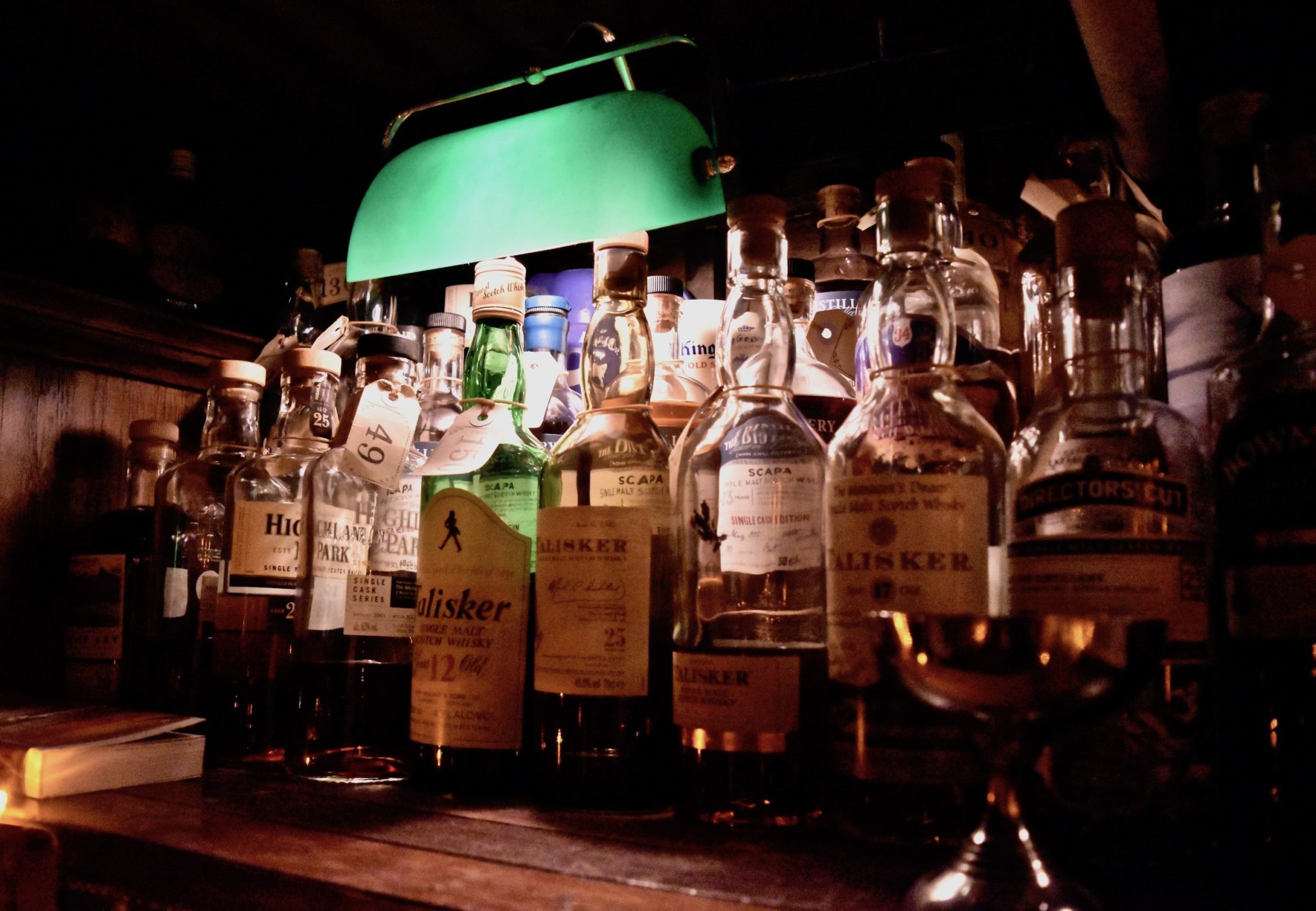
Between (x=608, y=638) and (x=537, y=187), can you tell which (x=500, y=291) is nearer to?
(x=537, y=187)

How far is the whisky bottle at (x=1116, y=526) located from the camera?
0.55 metres

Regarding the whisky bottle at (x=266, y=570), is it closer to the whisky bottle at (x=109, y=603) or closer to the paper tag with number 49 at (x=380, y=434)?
the paper tag with number 49 at (x=380, y=434)

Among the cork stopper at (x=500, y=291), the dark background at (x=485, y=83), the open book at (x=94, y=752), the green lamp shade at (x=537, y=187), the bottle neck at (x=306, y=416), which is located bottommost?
the open book at (x=94, y=752)

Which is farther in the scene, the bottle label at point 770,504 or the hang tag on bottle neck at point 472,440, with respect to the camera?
the hang tag on bottle neck at point 472,440

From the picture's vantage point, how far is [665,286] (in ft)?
3.59

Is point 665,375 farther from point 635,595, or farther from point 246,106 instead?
point 246,106

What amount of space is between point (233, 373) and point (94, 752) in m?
0.53

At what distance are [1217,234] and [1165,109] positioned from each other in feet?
0.72

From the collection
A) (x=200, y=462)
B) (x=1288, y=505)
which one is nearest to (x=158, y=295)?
(x=200, y=462)

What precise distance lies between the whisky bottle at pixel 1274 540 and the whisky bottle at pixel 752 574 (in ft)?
0.87

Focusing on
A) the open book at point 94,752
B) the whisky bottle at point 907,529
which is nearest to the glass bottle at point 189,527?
the open book at point 94,752

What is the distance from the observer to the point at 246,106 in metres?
1.53

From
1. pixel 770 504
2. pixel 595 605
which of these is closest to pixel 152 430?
pixel 595 605

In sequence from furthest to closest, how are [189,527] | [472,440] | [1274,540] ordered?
[189,527] < [472,440] < [1274,540]
